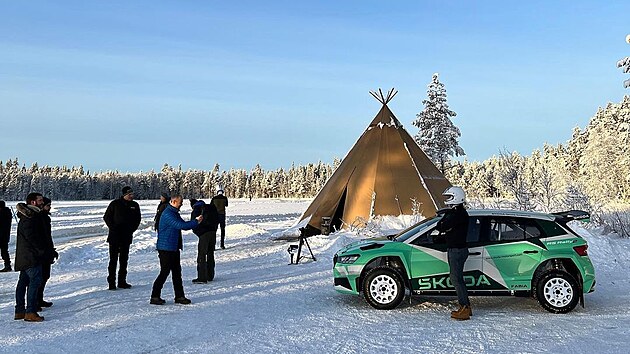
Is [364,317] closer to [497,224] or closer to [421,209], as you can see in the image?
[497,224]

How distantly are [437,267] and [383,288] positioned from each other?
0.90 meters

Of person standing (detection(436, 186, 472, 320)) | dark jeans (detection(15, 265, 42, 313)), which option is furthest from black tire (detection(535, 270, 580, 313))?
dark jeans (detection(15, 265, 42, 313))

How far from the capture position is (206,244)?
1148 centimetres

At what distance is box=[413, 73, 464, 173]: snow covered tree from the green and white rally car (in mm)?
27523

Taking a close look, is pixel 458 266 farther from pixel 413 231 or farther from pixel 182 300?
pixel 182 300

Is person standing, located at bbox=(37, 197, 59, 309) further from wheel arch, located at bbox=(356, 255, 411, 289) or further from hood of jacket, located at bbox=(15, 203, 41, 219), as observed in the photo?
wheel arch, located at bbox=(356, 255, 411, 289)

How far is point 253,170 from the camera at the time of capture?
5758 inches

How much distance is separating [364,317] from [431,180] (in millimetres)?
15321

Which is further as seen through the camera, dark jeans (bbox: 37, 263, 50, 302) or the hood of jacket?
dark jeans (bbox: 37, 263, 50, 302)

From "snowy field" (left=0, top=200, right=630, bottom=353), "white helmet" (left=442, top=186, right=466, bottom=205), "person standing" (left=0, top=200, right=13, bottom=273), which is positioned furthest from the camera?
"person standing" (left=0, top=200, right=13, bottom=273)

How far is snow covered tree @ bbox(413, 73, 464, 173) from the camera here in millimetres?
35844

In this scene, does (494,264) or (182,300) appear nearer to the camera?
(494,264)

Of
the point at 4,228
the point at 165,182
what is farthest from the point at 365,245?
the point at 165,182

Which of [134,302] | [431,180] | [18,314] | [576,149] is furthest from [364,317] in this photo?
[576,149]
